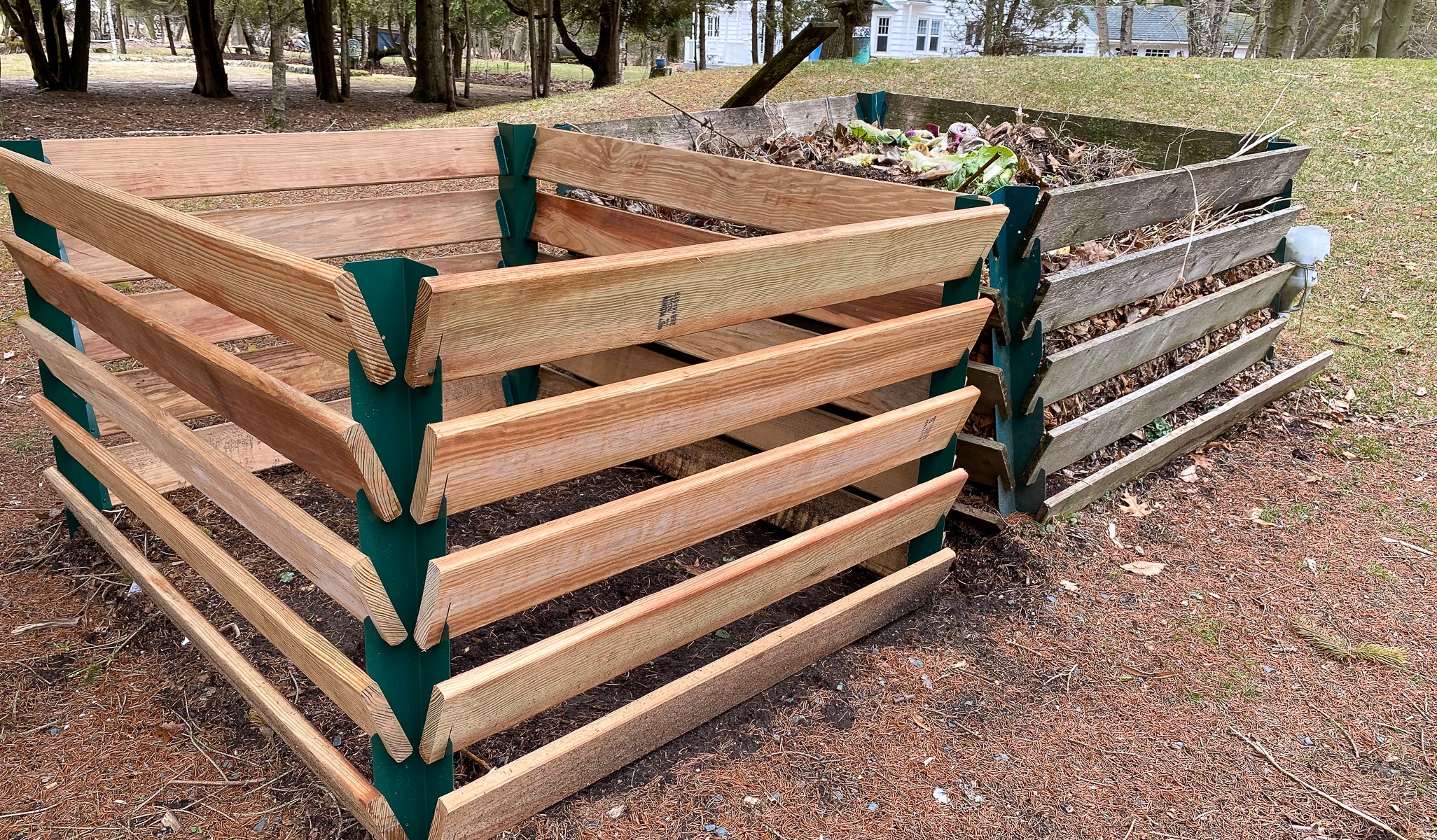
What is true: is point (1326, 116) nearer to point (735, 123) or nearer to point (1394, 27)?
point (735, 123)

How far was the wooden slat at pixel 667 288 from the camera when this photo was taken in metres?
1.70

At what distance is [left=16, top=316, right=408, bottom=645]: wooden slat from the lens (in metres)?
1.85

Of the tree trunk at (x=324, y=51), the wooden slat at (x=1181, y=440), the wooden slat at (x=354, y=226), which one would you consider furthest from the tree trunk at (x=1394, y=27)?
the wooden slat at (x=354, y=226)

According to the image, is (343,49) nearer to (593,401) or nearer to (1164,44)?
(593,401)

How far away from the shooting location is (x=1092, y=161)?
463 cm

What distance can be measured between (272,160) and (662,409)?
2.08m

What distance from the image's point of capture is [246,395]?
1.98m

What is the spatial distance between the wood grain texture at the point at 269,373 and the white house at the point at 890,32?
46.0 m

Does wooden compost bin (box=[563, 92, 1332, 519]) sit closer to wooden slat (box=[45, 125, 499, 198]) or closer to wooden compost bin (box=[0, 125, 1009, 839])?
wooden compost bin (box=[0, 125, 1009, 839])

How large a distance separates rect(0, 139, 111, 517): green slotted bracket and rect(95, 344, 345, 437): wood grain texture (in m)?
0.13

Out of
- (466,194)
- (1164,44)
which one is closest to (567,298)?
(466,194)

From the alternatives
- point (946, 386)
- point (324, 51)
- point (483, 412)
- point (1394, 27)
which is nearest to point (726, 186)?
point (946, 386)

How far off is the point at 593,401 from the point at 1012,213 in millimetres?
1867

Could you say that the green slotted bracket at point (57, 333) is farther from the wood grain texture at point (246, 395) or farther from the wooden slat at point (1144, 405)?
the wooden slat at point (1144, 405)
